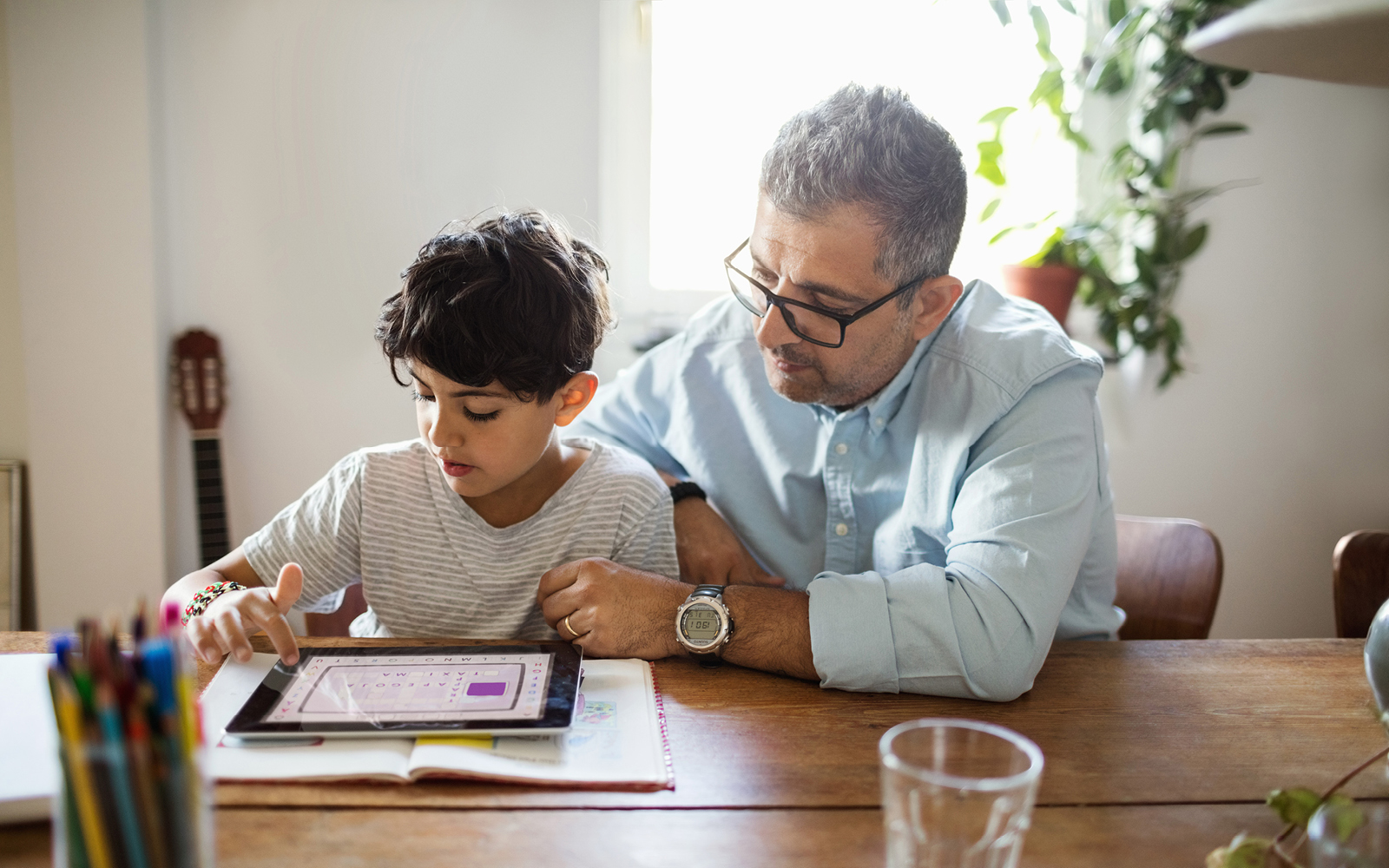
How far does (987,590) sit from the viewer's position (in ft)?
3.48

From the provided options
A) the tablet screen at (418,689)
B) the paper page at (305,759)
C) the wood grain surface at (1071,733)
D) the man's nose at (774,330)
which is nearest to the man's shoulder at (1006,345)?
the man's nose at (774,330)

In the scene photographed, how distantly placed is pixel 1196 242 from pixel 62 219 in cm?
262

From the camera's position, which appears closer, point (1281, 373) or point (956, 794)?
point (956, 794)

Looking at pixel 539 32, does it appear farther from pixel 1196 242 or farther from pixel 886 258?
pixel 1196 242

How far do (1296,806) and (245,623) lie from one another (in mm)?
947

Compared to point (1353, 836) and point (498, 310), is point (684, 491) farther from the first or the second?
point (1353, 836)

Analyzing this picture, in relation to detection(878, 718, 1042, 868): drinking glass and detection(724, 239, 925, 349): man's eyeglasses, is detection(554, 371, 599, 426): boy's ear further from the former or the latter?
detection(878, 718, 1042, 868): drinking glass

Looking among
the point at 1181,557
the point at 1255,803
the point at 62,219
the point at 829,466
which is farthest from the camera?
the point at 62,219

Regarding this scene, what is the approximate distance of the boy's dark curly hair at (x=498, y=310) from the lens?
45.1 inches

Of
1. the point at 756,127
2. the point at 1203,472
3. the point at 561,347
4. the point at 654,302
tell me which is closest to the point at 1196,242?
the point at 1203,472

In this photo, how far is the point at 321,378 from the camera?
231 cm

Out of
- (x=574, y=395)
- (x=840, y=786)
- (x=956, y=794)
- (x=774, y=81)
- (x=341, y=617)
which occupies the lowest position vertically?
(x=341, y=617)

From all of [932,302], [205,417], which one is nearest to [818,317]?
[932,302]

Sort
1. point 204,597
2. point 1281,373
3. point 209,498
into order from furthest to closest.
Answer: point 1281,373
point 209,498
point 204,597
